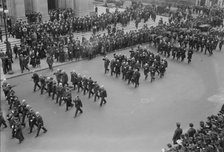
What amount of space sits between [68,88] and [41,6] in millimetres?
18041

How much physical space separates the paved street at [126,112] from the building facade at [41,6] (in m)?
10.2

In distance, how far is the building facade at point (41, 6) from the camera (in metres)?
32.0

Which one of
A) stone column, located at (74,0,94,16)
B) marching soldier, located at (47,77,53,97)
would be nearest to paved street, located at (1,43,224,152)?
marching soldier, located at (47,77,53,97)

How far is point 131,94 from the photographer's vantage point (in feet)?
69.4

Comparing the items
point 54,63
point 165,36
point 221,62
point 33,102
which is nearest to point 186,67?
point 221,62

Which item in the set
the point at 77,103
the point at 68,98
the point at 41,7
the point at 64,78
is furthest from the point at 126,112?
the point at 41,7

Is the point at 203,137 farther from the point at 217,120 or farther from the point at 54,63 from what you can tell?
the point at 54,63

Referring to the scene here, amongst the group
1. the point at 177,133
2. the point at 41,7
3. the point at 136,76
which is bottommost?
the point at 177,133

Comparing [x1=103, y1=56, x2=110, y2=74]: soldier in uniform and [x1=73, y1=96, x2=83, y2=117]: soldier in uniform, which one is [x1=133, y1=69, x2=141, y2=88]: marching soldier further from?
[x1=73, y1=96, x2=83, y2=117]: soldier in uniform

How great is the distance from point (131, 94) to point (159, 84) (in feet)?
8.98

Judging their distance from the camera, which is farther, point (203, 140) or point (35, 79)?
point (35, 79)

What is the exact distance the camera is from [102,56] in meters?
28.2

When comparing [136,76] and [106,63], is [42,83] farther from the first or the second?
[136,76]

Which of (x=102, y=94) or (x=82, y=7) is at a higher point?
(x=82, y=7)
